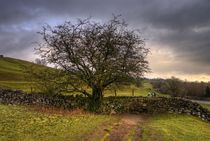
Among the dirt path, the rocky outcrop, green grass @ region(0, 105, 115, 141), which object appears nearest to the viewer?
green grass @ region(0, 105, 115, 141)

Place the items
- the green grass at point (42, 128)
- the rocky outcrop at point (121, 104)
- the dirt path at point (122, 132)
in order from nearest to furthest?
1. the green grass at point (42, 128)
2. the dirt path at point (122, 132)
3. the rocky outcrop at point (121, 104)

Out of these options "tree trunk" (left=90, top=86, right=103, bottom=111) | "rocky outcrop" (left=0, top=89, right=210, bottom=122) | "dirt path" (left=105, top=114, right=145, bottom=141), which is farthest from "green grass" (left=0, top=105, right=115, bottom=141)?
"rocky outcrop" (left=0, top=89, right=210, bottom=122)

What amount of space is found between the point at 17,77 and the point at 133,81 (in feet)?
242

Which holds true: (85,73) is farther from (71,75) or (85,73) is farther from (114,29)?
(114,29)

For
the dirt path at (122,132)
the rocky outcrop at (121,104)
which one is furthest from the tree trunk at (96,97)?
the dirt path at (122,132)

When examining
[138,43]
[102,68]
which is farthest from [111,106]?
[138,43]

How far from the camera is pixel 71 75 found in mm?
48031

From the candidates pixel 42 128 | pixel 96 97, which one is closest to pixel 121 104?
pixel 96 97

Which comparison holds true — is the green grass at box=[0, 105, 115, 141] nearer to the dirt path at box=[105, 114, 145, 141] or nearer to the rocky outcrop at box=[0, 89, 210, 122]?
the dirt path at box=[105, 114, 145, 141]

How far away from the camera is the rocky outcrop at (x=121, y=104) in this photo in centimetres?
4638

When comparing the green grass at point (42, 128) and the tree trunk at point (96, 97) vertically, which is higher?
the tree trunk at point (96, 97)

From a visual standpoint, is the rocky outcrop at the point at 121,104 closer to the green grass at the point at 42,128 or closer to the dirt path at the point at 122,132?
the dirt path at the point at 122,132

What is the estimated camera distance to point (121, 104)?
4684 cm

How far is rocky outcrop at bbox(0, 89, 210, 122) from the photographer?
46.4 metres
